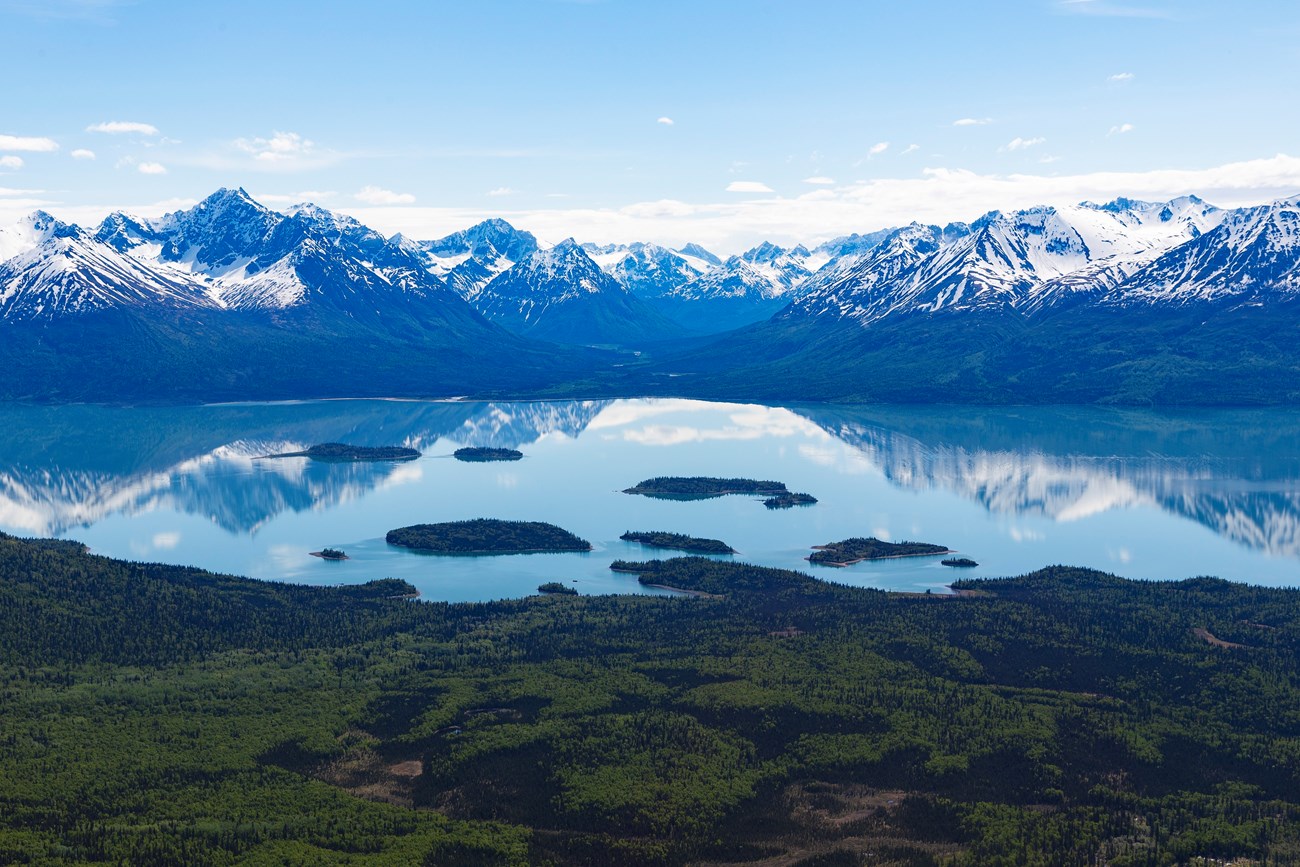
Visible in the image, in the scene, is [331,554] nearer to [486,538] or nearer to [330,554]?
[330,554]

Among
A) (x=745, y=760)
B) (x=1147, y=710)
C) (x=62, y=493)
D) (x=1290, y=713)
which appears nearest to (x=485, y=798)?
(x=745, y=760)

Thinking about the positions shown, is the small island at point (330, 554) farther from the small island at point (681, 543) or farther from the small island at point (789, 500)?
the small island at point (789, 500)

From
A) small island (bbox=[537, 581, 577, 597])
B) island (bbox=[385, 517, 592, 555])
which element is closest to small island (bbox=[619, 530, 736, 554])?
island (bbox=[385, 517, 592, 555])

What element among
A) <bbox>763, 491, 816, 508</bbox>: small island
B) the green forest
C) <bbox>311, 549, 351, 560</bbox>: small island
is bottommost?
the green forest

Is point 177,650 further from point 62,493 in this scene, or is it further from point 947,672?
point 62,493

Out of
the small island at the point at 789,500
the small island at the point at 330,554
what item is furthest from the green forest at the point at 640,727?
the small island at the point at 789,500

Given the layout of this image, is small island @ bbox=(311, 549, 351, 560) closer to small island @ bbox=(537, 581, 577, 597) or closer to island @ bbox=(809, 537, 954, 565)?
small island @ bbox=(537, 581, 577, 597)

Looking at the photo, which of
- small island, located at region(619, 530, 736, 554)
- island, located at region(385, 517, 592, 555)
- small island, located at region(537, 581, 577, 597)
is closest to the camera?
small island, located at region(537, 581, 577, 597)

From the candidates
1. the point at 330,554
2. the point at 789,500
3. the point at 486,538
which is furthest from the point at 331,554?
the point at 789,500
